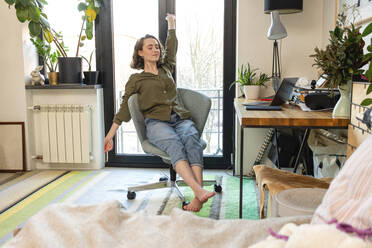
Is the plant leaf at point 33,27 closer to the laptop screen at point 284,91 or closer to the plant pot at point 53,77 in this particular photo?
the plant pot at point 53,77

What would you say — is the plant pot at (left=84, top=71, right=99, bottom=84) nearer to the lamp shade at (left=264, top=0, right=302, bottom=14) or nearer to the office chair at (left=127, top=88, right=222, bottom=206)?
the office chair at (left=127, top=88, right=222, bottom=206)

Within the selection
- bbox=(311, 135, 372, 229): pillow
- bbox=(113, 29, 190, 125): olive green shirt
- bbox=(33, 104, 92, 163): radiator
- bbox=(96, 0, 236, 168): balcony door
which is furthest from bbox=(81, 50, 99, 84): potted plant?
bbox=(311, 135, 372, 229): pillow

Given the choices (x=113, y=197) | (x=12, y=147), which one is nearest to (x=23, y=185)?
(x=12, y=147)

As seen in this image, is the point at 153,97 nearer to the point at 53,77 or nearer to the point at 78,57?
the point at 78,57

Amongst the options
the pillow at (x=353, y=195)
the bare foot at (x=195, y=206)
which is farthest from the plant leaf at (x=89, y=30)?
the pillow at (x=353, y=195)

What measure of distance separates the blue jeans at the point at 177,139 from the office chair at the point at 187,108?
49 millimetres

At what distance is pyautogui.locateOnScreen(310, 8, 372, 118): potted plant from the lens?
5.76 ft

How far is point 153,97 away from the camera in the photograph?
2.98 metres

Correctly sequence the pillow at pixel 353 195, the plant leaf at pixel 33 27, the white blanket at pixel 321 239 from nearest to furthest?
the white blanket at pixel 321 239 → the pillow at pixel 353 195 → the plant leaf at pixel 33 27

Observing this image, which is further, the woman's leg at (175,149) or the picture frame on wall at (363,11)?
the woman's leg at (175,149)

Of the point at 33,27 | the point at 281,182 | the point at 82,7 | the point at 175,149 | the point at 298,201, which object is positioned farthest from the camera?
the point at 82,7

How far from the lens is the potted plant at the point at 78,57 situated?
3537 millimetres

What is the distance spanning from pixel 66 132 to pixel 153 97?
3.93ft

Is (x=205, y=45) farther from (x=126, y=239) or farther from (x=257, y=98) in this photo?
(x=126, y=239)
